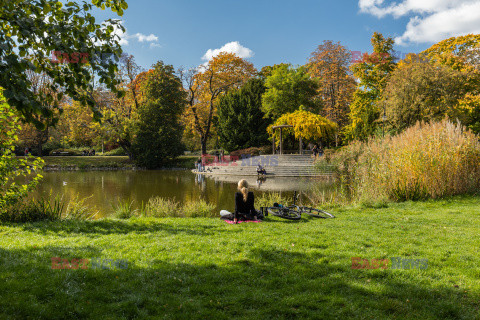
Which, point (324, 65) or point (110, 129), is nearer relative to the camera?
point (110, 129)

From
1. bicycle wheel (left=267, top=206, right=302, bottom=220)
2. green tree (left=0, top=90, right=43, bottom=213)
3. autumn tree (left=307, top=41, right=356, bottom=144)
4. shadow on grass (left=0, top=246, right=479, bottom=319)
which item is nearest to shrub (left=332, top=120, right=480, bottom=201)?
bicycle wheel (left=267, top=206, right=302, bottom=220)

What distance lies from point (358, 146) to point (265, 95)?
64.4 ft

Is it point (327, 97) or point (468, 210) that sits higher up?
point (327, 97)

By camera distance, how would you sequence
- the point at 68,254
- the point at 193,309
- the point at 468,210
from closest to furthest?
the point at 193,309, the point at 68,254, the point at 468,210

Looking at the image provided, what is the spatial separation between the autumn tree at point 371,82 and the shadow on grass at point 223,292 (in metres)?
27.0

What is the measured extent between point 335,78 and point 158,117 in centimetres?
2126

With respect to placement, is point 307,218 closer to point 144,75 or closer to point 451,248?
point 451,248

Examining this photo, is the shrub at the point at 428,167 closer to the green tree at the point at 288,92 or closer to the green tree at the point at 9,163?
the green tree at the point at 9,163

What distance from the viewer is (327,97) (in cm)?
3925

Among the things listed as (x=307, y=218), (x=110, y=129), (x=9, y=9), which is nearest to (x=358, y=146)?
(x=307, y=218)

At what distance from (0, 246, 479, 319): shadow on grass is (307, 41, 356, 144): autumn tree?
34450 mm

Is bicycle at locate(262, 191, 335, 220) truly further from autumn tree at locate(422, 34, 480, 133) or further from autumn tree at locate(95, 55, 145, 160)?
autumn tree at locate(95, 55, 145, 160)

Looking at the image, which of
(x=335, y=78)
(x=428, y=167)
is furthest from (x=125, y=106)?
(x=428, y=167)

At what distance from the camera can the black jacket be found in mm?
7359
